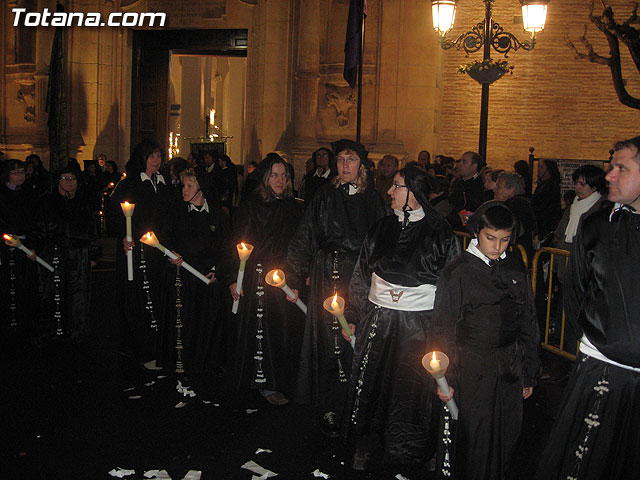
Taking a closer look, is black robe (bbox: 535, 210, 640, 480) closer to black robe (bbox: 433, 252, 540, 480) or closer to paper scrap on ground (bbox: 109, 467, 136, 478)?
black robe (bbox: 433, 252, 540, 480)

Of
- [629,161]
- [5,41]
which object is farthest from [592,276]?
[5,41]

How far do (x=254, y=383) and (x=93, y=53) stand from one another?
1572 cm

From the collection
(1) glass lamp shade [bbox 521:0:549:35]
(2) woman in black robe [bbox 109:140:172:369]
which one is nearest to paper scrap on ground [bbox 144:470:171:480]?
(2) woman in black robe [bbox 109:140:172:369]

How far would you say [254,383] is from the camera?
6.95 metres

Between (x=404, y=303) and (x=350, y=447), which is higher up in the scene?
(x=404, y=303)

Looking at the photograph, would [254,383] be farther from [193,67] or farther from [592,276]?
[193,67]

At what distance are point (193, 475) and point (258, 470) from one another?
0.45 metres

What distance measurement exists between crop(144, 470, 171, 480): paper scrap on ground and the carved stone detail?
44.1 ft

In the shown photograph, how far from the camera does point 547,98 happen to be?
2055 centimetres

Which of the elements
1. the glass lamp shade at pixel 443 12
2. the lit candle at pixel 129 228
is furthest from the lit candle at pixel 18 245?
the glass lamp shade at pixel 443 12

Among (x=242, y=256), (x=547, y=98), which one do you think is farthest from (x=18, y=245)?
(x=547, y=98)

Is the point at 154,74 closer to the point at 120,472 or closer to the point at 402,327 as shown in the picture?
the point at 120,472

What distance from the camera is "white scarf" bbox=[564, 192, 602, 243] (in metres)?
7.65

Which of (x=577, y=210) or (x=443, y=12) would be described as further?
(x=443, y=12)
